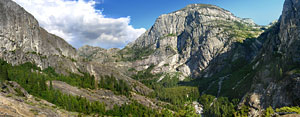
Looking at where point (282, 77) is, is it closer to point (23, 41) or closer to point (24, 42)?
point (24, 42)

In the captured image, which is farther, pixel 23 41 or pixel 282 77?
pixel 23 41

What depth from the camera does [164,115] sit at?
404 feet

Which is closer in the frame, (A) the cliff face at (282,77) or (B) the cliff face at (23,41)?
(A) the cliff face at (282,77)

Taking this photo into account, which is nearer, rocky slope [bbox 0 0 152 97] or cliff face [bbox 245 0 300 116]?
cliff face [bbox 245 0 300 116]

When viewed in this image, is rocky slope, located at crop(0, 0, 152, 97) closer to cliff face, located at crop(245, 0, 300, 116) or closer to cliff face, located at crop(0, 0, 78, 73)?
cliff face, located at crop(0, 0, 78, 73)

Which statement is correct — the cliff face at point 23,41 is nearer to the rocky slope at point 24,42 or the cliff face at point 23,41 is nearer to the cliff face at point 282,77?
the rocky slope at point 24,42

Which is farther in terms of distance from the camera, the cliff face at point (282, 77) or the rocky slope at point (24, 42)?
the rocky slope at point (24, 42)

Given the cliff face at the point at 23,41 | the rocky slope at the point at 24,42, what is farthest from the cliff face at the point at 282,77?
the cliff face at the point at 23,41

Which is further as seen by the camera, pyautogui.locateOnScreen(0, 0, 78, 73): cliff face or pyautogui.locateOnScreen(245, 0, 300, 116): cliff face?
pyautogui.locateOnScreen(0, 0, 78, 73): cliff face

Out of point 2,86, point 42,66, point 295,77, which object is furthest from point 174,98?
point 2,86

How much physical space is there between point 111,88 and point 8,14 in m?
114

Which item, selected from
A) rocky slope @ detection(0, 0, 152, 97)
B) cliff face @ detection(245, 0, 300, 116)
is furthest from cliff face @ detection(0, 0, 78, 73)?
cliff face @ detection(245, 0, 300, 116)

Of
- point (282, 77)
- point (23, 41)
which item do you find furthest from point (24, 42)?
point (282, 77)

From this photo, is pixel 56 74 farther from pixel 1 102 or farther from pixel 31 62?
pixel 1 102
